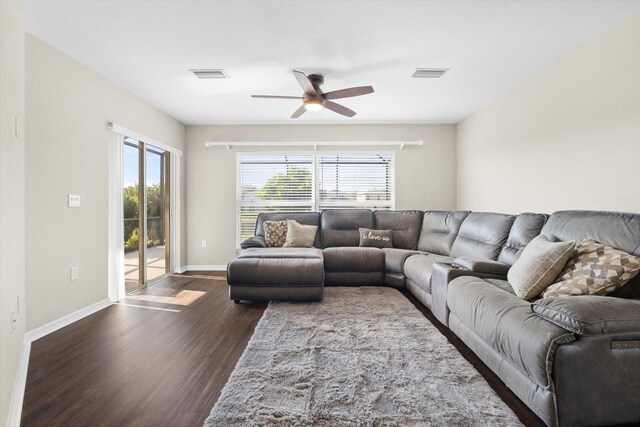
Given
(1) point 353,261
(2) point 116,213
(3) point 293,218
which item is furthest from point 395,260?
(2) point 116,213

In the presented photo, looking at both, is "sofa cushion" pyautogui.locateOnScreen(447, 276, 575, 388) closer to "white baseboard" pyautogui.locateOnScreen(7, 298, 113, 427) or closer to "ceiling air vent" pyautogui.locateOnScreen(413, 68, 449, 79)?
"ceiling air vent" pyautogui.locateOnScreen(413, 68, 449, 79)

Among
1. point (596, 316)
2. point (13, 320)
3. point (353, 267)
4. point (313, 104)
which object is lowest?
point (353, 267)

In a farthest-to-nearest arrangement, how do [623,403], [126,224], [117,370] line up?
1. [126,224]
2. [117,370]
3. [623,403]

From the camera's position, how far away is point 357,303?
3.29 m

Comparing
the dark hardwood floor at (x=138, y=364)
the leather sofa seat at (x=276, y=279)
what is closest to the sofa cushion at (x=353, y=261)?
the leather sofa seat at (x=276, y=279)

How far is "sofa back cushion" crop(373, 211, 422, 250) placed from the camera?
4545 millimetres

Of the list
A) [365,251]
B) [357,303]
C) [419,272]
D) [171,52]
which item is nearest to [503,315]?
[419,272]

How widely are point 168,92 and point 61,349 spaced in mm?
2988

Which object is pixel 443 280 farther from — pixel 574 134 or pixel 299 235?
pixel 299 235

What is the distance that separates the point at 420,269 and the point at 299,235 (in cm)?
180

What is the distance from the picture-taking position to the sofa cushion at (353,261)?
12.9 ft

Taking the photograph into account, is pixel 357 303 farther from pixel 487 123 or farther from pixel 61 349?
pixel 487 123

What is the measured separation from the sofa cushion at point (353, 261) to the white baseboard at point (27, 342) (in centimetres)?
257

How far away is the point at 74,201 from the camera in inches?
118
